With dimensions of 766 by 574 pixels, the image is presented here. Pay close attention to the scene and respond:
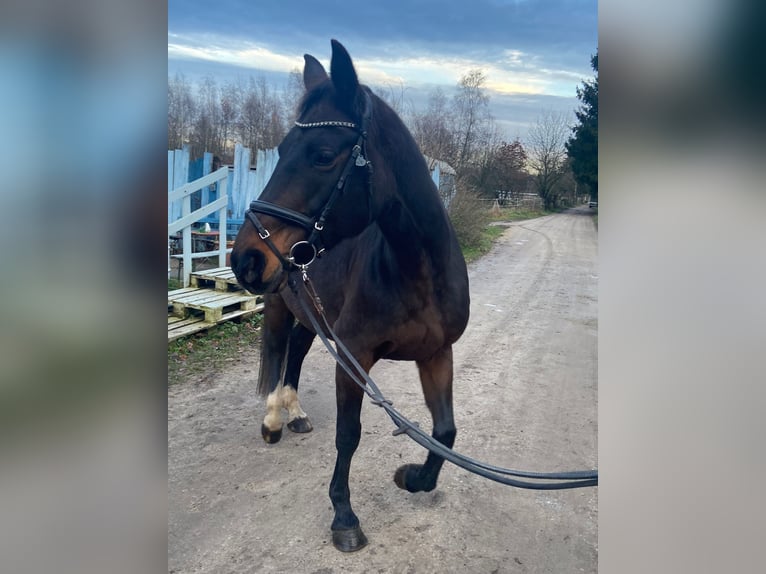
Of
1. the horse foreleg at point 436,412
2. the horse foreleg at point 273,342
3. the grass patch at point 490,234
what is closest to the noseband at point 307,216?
the horse foreleg at point 436,412

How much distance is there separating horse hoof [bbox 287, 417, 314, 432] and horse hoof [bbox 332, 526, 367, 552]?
1.23 m

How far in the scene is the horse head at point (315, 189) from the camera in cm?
188

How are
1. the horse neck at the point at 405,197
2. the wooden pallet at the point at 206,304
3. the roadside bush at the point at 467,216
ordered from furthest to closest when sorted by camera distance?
the roadside bush at the point at 467,216, the wooden pallet at the point at 206,304, the horse neck at the point at 405,197

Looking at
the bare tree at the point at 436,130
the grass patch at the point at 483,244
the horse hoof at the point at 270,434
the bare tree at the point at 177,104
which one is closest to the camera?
the bare tree at the point at 177,104

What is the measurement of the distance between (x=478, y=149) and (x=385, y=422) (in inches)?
307

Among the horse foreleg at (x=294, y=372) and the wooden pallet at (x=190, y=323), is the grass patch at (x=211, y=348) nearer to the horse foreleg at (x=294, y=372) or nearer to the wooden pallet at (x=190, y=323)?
the wooden pallet at (x=190, y=323)

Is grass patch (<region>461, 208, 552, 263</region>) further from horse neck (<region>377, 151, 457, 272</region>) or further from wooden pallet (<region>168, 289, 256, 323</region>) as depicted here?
horse neck (<region>377, 151, 457, 272</region>)

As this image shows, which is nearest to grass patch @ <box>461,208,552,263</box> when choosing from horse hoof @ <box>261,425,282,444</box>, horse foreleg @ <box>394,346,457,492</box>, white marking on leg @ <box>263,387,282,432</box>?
white marking on leg @ <box>263,387,282,432</box>

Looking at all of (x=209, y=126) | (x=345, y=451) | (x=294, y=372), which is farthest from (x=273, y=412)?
(x=209, y=126)

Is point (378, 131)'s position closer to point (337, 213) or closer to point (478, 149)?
point (337, 213)

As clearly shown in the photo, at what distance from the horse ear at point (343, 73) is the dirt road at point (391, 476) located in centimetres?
98

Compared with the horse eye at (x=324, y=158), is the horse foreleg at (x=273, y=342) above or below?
below

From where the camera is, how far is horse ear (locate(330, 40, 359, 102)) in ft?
6.10
